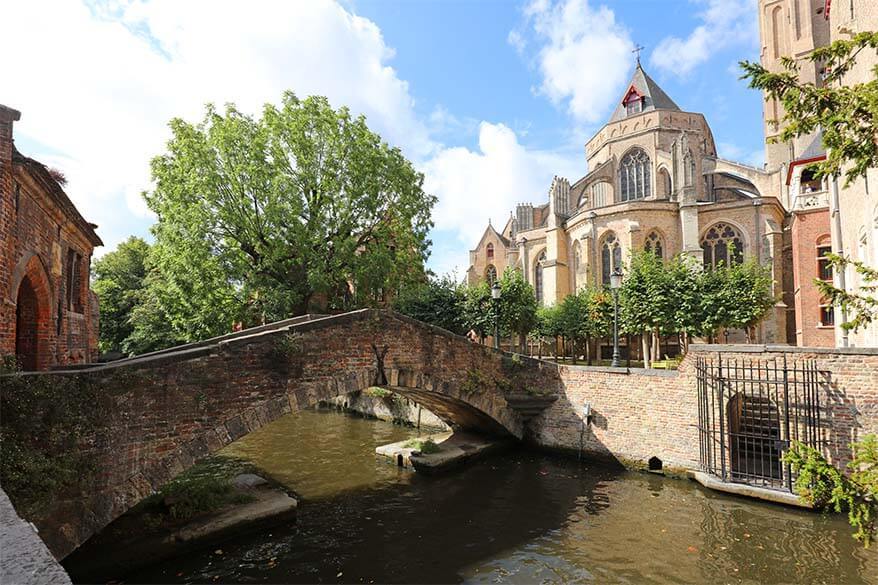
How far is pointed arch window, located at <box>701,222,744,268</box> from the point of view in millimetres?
29469

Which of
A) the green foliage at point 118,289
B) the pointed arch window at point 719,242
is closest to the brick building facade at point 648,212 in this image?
the pointed arch window at point 719,242

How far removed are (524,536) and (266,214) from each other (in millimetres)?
13867

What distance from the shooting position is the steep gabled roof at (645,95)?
4034cm

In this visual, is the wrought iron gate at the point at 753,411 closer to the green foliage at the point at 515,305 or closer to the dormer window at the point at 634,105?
the green foliage at the point at 515,305

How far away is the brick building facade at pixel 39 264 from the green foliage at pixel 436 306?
39.3ft

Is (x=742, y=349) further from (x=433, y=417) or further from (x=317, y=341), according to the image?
(x=433, y=417)

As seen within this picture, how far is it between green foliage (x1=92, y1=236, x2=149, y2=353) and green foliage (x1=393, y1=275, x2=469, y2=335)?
14208 mm

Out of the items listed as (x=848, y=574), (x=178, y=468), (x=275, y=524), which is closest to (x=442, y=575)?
(x=275, y=524)

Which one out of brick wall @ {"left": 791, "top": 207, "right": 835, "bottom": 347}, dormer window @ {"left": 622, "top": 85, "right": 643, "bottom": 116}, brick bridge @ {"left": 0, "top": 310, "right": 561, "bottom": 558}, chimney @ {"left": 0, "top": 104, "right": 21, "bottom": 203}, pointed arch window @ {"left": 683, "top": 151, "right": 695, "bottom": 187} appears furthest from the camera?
dormer window @ {"left": 622, "top": 85, "right": 643, "bottom": 116}

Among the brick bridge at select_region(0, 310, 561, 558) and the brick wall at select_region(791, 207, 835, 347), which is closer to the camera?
the brick bridge at select_region(0, 310, 561, 558)

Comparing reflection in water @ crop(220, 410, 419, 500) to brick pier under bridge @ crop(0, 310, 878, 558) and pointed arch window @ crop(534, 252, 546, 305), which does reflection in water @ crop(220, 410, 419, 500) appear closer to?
brick pier under bridge @ crop(0, 310, 878, 558)

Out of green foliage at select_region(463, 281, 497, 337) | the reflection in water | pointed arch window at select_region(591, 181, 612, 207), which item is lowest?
the reflection in water

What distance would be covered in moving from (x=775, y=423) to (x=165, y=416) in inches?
579

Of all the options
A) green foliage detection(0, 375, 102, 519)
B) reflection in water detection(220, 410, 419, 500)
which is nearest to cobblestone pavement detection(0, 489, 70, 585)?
green foliage detection(0, 375, 102, 519)
